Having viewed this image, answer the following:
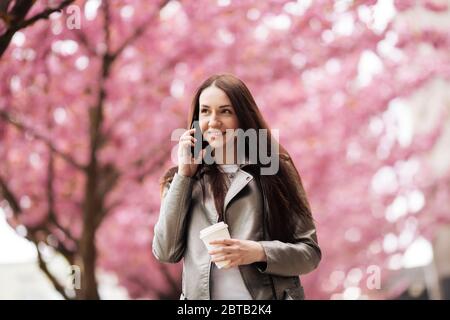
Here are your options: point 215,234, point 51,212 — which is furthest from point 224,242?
point 51,212

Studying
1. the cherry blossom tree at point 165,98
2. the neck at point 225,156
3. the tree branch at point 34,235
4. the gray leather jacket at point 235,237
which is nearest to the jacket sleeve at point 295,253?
the gray leather jacket at point 235,237

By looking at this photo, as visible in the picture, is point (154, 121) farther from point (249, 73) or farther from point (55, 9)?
point (55, 9)

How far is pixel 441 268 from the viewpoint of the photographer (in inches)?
256

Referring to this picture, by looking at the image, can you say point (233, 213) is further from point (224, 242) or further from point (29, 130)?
point (29, 130)

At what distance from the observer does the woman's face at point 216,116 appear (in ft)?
4.21

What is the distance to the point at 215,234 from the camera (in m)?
1.14

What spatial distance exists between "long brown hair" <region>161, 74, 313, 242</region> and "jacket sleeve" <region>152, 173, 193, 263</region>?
2.7 inches

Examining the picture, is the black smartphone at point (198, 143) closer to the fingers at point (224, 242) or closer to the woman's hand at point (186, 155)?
the woman's hand at point (186, 155)

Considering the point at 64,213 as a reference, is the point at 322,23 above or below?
above

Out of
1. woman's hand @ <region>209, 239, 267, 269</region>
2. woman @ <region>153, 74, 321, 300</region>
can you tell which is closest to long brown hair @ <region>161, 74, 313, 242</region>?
woman @ <region>153, 74, 321, 300</region>

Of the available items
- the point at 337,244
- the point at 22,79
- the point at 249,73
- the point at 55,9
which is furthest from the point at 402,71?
the point at 55,9

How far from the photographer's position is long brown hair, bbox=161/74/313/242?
1.26 m

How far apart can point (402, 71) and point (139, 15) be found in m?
1.81

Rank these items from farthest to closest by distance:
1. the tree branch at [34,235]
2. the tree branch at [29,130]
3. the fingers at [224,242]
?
the tree branch at [29,130] → the tree branch at [34,235] → the fingers at [224,242]
